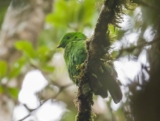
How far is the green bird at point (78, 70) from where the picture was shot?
1.81m

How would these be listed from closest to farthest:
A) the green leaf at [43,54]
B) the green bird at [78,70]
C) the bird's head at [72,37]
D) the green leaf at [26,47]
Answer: the green bird at [78,70]
the bird's head at [72,37]
the green leaf at [26,47]
the green leaf at [43,54]

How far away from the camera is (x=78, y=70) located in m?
2.06

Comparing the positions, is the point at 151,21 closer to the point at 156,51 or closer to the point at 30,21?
the point at 156,51

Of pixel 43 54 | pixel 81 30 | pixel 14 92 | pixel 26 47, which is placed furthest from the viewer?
pixel 81 30

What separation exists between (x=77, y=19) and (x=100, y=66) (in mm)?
2243

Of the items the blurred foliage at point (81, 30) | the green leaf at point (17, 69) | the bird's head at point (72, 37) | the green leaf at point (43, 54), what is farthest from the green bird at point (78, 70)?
the green leaf at point (43, 54)

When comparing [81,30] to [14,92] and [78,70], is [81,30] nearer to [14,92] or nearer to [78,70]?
[14,92]

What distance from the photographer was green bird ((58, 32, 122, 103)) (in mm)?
1811

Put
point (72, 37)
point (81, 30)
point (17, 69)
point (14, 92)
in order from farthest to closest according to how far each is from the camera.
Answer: point (81, 30), point (17, 69), point (14, 92), point (72, 37)

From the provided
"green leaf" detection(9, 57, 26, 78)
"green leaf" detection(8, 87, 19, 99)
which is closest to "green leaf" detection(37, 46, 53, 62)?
"green leaf" detection(9, 57, 26, 78)

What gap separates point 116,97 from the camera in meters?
2.27

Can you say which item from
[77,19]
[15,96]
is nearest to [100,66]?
[15,96]

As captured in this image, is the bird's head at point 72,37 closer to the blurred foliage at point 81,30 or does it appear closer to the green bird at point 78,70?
the green bird at point 78,70

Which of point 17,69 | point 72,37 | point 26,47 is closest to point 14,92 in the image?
point 17,69
